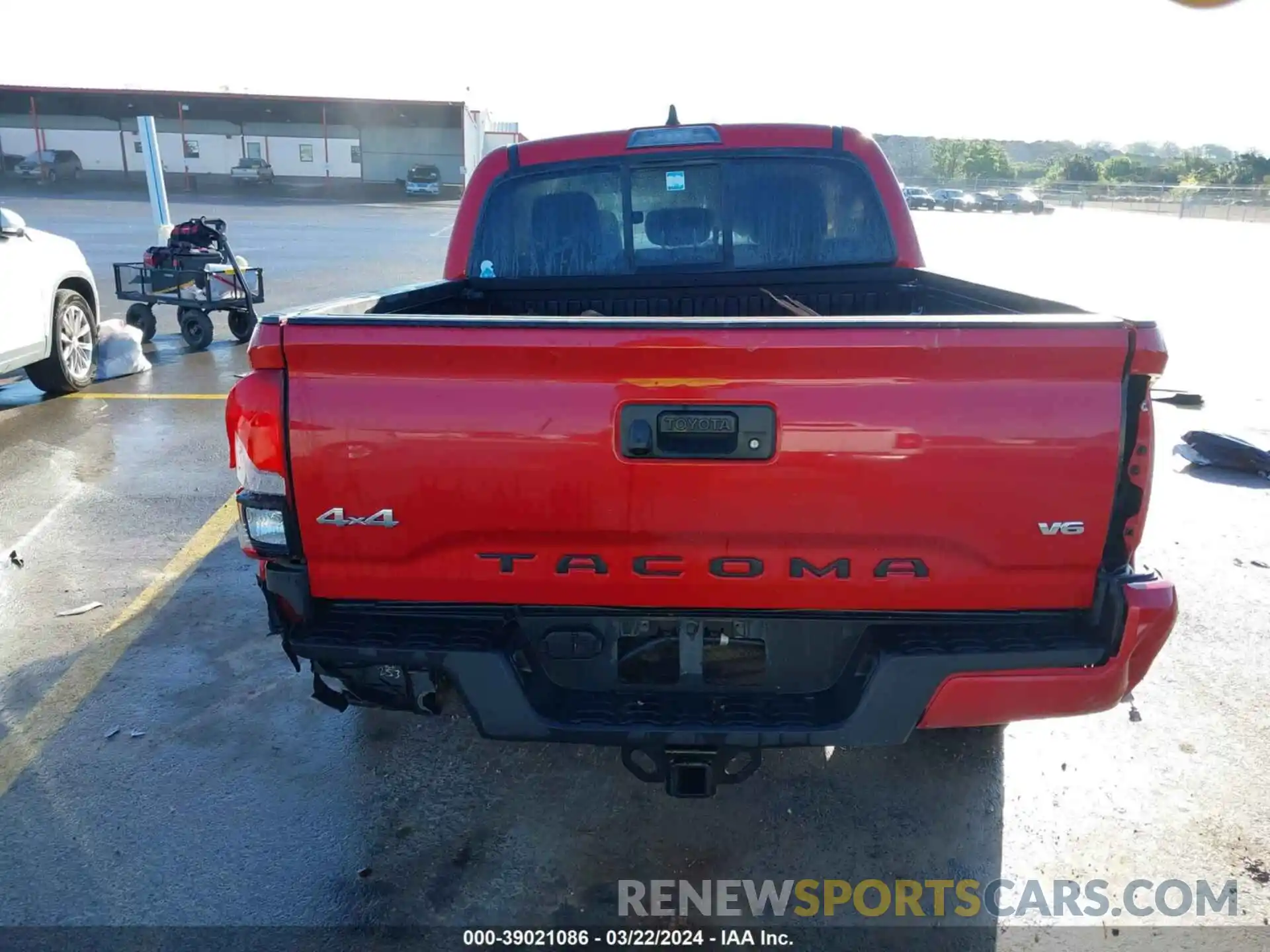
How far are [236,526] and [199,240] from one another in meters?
6.22

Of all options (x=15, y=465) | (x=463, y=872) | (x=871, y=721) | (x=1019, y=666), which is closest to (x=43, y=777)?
(x=463, y=872)

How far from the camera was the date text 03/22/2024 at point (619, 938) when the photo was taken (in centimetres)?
253

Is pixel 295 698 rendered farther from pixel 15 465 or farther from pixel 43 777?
pixel 15 465

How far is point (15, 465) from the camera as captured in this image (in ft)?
21.1

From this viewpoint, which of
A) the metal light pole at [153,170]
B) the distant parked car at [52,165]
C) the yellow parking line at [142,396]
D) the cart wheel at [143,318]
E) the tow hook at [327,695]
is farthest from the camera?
the distant parked car at [52,165]

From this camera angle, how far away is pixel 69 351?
815 cm

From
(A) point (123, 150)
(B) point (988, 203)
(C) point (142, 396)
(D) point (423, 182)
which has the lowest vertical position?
(C) point (142, 396)

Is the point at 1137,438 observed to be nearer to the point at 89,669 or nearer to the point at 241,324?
the point at 89,669

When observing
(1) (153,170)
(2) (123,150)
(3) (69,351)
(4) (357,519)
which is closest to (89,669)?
(4) (357,519)

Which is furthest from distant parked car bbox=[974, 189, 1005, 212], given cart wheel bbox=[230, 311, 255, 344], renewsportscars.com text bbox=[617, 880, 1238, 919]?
renewsportscars.com text bbox=[617, 880, 1238, 919]

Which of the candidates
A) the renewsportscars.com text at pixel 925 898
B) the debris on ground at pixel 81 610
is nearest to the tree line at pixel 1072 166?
the debris on ground at pixel 81 610

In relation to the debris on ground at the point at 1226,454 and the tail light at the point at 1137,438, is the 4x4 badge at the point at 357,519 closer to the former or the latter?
the tail light at the point at 1137,438

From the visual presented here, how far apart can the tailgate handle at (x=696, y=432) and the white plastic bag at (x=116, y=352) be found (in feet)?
27.6

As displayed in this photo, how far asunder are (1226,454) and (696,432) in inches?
237
